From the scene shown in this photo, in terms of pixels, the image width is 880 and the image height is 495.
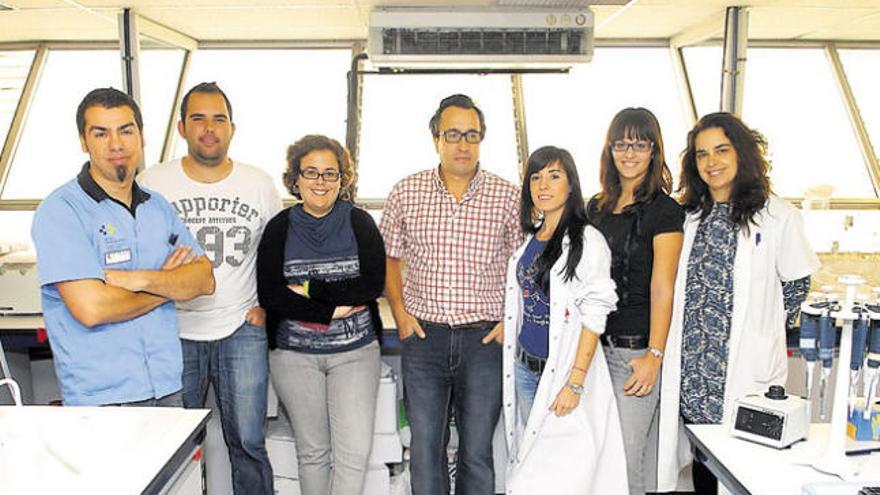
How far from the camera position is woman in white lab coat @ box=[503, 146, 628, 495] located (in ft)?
7.85

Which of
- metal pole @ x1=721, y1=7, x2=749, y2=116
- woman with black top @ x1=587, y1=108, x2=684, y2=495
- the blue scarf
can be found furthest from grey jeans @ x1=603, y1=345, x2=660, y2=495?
metal pole @ x1=721, y1=7, x2=749, y2=116

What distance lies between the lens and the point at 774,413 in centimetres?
189

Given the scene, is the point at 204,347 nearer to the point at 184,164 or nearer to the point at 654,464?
the point at 184,164

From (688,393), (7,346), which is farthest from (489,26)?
(7,346)

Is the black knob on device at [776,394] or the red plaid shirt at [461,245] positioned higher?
the red plaid shirt at [461,245]

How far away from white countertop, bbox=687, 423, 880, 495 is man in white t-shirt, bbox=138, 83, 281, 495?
61.9 inches

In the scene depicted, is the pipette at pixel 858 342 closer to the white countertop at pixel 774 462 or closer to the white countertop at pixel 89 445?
the white countertop at pixel 774 462

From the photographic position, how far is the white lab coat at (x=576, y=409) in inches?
93.7

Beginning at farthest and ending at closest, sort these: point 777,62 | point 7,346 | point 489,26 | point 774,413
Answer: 1. point 777,62
2. point 489,26
3. point 7,346
4. point 774,413

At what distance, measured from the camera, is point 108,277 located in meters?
2.11

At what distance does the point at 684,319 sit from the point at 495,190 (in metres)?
0.80

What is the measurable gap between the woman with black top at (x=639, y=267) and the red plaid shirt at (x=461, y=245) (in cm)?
36

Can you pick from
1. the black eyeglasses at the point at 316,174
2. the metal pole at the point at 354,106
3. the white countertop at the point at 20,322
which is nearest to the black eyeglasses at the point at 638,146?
the black eyeglasses at the point at 316,174

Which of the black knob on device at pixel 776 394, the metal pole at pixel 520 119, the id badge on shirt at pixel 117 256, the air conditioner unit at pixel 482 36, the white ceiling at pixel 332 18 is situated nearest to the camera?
the black knob on device at pixel 776 394
